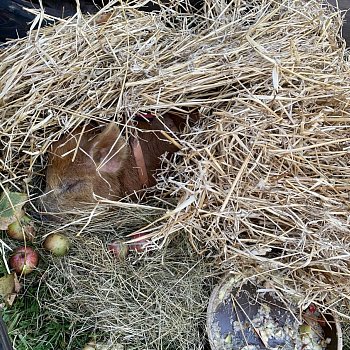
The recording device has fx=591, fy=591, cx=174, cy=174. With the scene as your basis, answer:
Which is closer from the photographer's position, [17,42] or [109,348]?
[109,348]

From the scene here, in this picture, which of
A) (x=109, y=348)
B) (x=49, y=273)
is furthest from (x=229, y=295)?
(x=49, y=273)

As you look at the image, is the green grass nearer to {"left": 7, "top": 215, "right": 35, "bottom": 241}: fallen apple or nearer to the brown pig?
{"left": 7, "top": 215, "right": 35, "bottom": 241}: fallen apple

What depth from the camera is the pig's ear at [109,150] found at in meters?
2.98

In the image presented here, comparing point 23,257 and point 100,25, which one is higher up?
point 100,25

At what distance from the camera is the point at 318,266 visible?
117 inches

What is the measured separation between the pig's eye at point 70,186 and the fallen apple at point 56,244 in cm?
33

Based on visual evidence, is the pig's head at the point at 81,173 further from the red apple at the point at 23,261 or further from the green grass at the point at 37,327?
the green grass at the point at 37,327

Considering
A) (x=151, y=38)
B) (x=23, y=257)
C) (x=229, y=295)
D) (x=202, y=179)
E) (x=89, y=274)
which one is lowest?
(x=229, y=295)

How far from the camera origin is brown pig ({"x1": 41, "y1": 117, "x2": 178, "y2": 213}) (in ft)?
10.5

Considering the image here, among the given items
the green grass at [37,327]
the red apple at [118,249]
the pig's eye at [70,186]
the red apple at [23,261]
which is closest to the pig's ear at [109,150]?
the pig's eye at [70,186]

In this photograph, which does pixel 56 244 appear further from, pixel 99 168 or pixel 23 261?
pixel 99 168

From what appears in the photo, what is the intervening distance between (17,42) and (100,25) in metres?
0.47

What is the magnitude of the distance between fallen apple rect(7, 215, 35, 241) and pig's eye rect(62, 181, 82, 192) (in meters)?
0.27

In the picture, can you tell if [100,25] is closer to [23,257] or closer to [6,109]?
[6,109]
